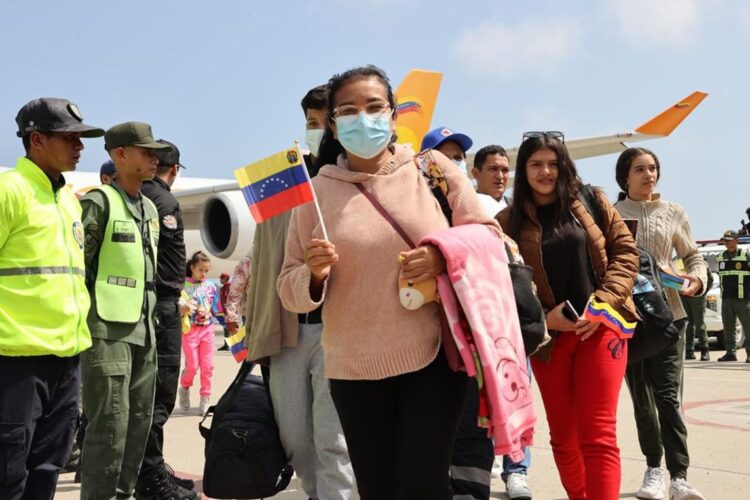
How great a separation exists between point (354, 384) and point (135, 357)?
5.72ft

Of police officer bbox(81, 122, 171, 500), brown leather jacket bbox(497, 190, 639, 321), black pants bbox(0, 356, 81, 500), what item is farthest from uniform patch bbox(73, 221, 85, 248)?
brown leather jacket bbox(497, 190, 639, 321)

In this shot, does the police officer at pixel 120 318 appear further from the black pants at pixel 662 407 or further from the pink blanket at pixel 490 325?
the black pants at pixel 662 407

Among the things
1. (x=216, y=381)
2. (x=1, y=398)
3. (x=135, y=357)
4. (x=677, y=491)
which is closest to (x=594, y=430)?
(x=677, y=491)

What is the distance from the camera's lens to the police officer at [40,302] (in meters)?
3.32

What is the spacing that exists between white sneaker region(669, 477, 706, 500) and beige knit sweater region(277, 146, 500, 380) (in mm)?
2568

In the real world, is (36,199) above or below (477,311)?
above

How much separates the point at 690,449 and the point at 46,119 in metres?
4.78

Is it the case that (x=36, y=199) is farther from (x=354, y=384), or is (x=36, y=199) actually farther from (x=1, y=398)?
(x=354, y=384)

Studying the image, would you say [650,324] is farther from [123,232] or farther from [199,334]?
[199,334]

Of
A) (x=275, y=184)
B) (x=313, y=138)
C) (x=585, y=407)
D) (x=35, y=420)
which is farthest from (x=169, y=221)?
(x=585, y=407)

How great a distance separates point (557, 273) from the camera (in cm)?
404

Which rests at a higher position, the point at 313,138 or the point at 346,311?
the point at 313,138

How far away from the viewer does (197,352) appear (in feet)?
29.6

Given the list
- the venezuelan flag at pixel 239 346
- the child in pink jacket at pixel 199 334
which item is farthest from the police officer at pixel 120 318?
the child in pink jacket at pixel 199 334
